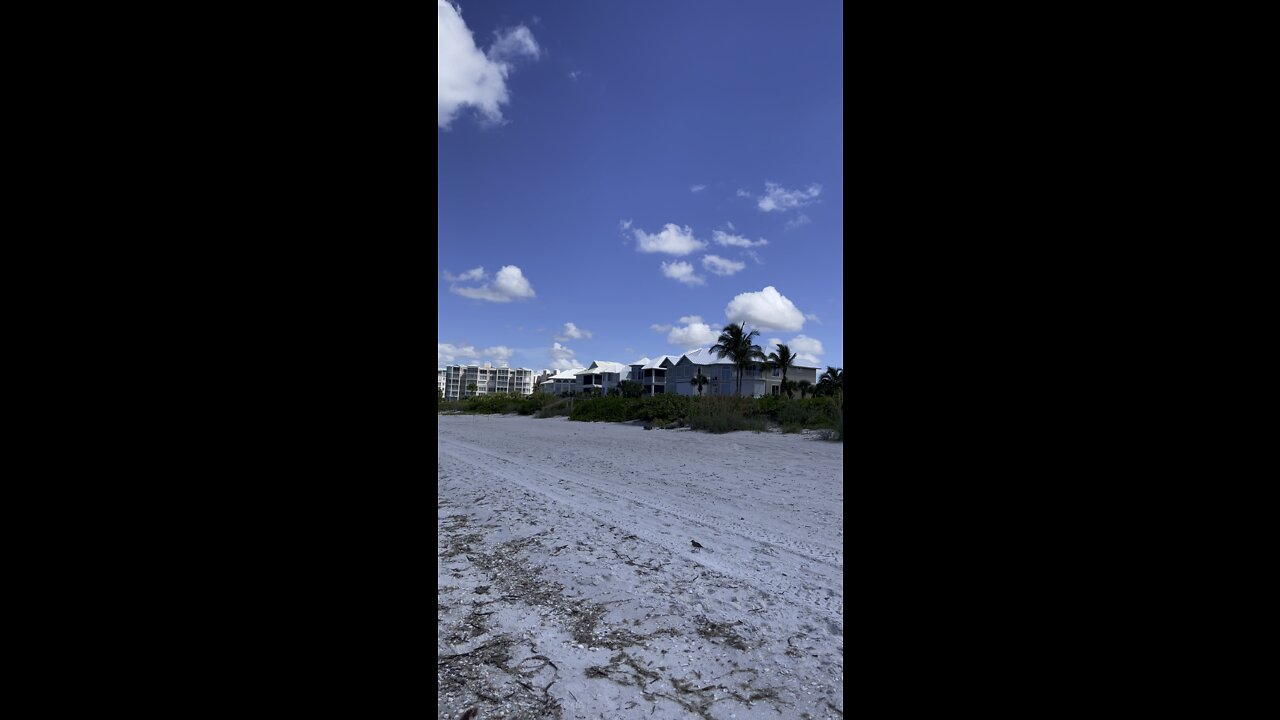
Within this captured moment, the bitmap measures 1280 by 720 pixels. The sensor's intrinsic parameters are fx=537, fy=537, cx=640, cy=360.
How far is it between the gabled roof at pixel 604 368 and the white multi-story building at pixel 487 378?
48033 millimetres

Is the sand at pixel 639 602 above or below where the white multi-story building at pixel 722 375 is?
below

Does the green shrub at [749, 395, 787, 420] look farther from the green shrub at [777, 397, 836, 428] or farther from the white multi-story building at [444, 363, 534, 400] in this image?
the white multi-story building at [444, 363, 534, 400]

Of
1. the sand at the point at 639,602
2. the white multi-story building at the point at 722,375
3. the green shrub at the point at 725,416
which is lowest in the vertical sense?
the sand at the point at 639,602

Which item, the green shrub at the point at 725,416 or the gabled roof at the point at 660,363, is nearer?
the green shrub at the point at 725,416

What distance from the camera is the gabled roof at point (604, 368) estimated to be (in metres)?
66.1

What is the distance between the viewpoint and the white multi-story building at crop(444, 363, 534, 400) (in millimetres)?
116000

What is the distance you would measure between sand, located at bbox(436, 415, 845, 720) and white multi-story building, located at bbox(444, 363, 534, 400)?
11067 centimetres

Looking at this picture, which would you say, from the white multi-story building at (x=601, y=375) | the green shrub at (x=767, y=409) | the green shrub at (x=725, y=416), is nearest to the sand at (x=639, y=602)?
the green shrub at (x=725, y=416)

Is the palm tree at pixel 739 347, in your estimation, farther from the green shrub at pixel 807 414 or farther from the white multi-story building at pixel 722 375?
the green shrub at pixel 807 414

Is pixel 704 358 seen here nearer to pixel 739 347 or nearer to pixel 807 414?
pixel 739 347

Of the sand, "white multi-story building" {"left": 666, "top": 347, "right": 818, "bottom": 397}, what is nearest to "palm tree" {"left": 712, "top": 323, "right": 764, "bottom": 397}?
"white multi-story building" {"left": 666, "top": 347, "right": 818, "bottom": 397}

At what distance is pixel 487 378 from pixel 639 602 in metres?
125

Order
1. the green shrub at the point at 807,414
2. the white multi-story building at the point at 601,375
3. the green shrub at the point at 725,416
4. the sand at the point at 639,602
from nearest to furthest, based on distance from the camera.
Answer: the sand at the point at 639,602 < the green shrub at the point at 807,414 < the green shrub at the point at 725,416 < the white multi-story building at the point at 601,375
